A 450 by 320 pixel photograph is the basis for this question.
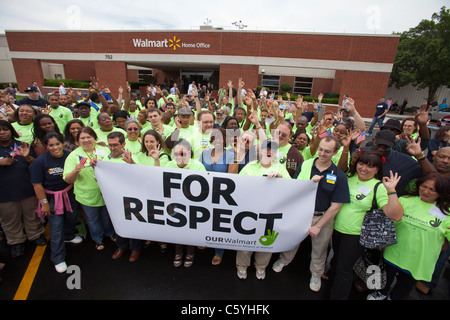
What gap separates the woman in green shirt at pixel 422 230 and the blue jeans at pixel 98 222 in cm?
391

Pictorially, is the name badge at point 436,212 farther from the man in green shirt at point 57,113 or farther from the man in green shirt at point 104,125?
the man in green shirt at point 57,113

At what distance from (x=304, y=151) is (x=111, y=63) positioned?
78.6 ft

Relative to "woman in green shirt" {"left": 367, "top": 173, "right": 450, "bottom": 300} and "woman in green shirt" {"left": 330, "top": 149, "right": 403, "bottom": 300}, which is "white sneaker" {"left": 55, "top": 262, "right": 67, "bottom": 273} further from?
"woman in green shirt" {"left": 367, "top": 173, "right": 450, "bottom": 300}

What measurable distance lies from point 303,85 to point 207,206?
26.6 meters

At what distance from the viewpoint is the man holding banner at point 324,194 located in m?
2.53

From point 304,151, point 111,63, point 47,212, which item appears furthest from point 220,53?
point 47,212

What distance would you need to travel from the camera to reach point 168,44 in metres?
20.9

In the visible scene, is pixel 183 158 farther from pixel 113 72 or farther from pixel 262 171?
pixel 113 72

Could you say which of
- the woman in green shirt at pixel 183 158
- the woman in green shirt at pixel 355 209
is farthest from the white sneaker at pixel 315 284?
the woman in green shirt at pixel 183 158

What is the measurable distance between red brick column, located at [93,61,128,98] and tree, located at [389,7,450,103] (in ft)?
99.6

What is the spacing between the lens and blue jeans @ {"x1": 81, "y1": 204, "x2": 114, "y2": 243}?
132 inches

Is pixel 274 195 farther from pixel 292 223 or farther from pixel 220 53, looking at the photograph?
pixel 220 53

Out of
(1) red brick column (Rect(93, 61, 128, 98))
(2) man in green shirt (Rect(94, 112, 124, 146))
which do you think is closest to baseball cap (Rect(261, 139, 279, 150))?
(2) man in green shirt (Rect(94, 112, 124, 146))
